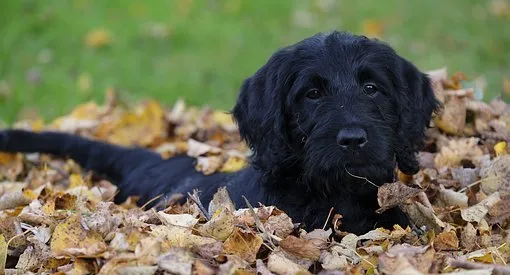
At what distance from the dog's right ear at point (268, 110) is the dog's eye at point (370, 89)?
0.40 m

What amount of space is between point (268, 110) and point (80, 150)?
217 centimetres

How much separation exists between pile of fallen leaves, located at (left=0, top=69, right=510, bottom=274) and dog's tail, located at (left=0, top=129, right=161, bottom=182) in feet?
0.84

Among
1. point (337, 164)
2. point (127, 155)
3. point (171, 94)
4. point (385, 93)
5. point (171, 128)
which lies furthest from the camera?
point (171, 94)

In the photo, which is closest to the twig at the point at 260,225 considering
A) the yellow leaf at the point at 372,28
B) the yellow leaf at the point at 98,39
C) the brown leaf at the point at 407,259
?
the brown leaf at the point at 407,259

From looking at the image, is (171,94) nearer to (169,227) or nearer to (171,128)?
(171,128)

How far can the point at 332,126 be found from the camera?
3961mm

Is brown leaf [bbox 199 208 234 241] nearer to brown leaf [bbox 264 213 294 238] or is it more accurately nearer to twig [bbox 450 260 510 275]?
brown leaf [bbox 264 213 294 238]

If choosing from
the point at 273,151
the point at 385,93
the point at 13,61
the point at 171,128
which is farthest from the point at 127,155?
the point at 13,61

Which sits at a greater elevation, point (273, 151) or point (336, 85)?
point (336, 85)

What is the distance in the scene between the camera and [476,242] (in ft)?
13.3

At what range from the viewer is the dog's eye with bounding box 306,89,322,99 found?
4.26 metres

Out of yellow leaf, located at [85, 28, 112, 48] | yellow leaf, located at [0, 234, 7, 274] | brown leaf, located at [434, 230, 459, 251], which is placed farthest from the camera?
yellow leaf, located at [85, 28, 112, 48]

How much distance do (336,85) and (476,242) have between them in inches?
41.4


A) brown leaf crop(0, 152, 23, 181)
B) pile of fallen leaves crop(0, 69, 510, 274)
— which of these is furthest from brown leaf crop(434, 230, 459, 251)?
brown leaf crop(0, 152, 23, 181)
